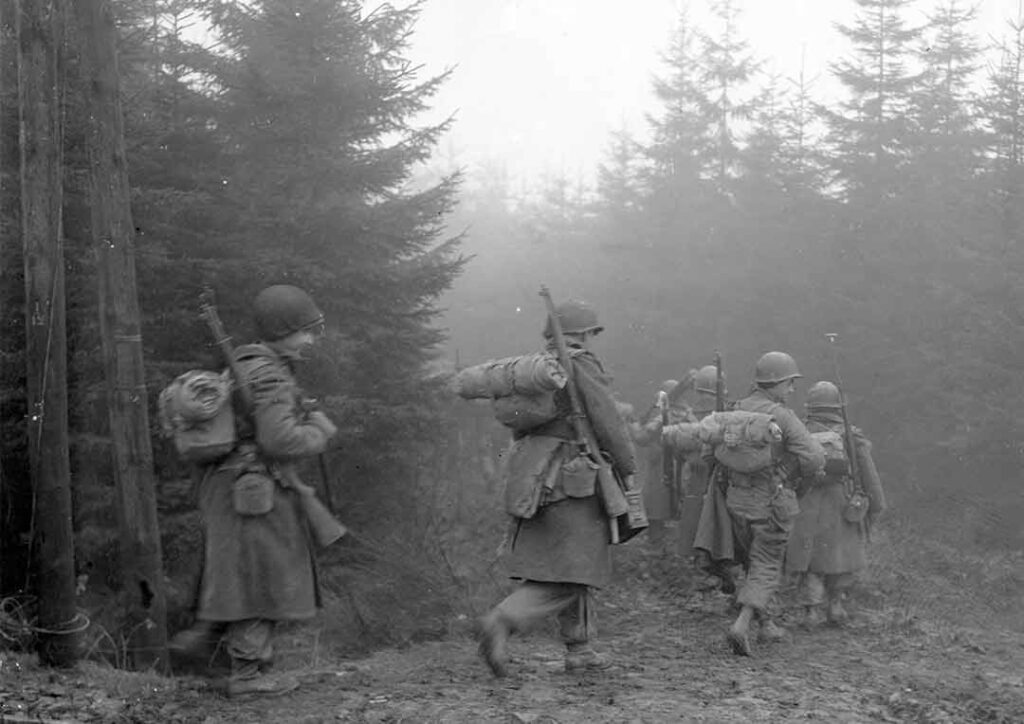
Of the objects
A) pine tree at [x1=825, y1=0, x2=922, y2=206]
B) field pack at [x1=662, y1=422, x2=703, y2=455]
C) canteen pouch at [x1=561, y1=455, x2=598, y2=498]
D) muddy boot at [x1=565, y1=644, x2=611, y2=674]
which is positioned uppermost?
pine tree at [x1=825, y1=0, x2=922, y2=206]

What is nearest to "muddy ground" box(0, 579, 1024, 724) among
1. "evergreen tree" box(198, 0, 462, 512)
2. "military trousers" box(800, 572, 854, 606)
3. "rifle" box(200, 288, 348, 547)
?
"military trousers" box(800, 572, 854, 606)

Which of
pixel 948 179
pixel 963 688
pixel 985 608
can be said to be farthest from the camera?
pixel 948 179

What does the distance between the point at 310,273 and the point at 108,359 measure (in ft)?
13.8

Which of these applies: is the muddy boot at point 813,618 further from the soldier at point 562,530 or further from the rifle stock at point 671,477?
the soldier at point 562,530

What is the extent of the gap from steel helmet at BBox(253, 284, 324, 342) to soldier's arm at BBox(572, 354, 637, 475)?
1.93m

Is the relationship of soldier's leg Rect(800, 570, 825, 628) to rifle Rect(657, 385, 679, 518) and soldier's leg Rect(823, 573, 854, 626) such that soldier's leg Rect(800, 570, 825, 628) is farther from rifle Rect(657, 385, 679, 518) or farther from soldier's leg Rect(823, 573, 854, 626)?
rifle Rect(657, 385, 679, 518)

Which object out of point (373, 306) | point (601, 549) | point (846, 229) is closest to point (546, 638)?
point (601, 549)

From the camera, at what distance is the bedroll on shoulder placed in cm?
698

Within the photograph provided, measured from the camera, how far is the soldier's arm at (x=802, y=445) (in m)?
9.11

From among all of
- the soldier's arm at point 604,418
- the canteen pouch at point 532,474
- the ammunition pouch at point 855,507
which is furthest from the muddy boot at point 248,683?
the ammunition pouch at point 855,507

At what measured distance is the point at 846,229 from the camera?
24.2 m

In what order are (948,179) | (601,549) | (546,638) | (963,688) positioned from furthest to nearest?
(948,179) < (546,638) < (963,688) < (601,549)

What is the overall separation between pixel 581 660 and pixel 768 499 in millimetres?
2677

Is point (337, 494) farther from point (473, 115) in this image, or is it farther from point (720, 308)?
point (473, 115)
